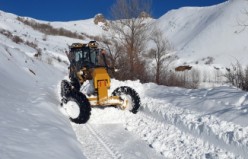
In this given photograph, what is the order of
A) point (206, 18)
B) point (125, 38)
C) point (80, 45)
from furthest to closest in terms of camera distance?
point (206, 18) → point (125, 38) → point (80, 45)

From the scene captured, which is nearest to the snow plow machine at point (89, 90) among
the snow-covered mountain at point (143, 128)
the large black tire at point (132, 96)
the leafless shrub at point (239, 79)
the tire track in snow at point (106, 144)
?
the large black tire at point (132, 96)

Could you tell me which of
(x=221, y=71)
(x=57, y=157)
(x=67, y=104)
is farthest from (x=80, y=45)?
(x=221, y=71)

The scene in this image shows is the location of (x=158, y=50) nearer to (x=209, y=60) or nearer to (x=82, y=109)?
(x=209, y=60)

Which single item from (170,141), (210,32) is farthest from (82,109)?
(210,32)

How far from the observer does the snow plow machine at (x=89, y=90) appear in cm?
1073

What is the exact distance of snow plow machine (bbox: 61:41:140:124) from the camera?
422 inches

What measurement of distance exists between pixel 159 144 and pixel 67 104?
3.57 meters

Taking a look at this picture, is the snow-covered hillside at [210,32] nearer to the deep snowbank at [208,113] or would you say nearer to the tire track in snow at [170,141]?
the deep snowbank at [208,113]

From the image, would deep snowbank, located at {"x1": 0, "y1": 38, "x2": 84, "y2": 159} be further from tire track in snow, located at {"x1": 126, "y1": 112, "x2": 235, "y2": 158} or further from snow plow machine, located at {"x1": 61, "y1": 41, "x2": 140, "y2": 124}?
tire track in snow, located at {"x1": 126, "y1": 112, "x2": 235, "y2": 158}

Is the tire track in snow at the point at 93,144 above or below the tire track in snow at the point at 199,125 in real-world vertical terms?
below

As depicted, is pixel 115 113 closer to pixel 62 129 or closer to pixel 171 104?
pixel 171 104

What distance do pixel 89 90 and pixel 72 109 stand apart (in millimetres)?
1194

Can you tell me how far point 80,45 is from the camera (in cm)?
1275

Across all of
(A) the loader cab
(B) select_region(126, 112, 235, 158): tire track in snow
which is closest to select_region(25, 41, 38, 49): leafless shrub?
(A) the loader cab
